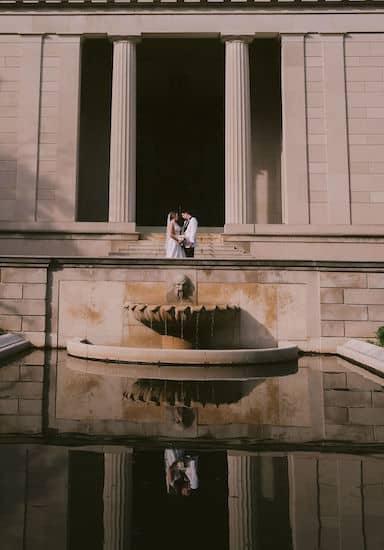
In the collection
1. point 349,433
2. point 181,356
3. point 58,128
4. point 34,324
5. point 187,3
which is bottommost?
point 349,433

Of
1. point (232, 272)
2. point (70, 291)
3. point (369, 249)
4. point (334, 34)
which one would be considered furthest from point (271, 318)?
point (334, 34)

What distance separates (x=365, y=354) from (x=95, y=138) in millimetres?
27993

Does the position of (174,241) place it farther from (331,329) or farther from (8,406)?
(8,406)

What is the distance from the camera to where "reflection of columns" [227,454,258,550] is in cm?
350

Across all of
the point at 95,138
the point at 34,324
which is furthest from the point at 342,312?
the point at 95,138

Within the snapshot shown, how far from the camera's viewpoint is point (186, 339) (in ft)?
43.2

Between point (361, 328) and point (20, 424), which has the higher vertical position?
point (361, 328)

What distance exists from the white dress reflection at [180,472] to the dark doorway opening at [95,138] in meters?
29.6

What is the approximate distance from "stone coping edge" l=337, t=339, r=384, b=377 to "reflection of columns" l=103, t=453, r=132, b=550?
7.09 meters

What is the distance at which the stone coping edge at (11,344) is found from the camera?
12155 mm

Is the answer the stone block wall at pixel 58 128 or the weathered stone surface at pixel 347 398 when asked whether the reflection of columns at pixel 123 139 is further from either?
the weathered stone surface at pixel 347 398

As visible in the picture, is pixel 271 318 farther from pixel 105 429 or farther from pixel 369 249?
pixel 369 249

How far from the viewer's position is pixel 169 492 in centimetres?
422

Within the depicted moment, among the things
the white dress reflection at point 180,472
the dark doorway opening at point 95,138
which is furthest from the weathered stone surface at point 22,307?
the dark doorway opening at point 95,138
